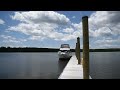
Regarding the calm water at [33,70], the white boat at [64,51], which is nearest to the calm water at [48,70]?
the calm water at [33,70]

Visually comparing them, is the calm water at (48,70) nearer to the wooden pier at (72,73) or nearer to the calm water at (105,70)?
the calm water at (105,70)

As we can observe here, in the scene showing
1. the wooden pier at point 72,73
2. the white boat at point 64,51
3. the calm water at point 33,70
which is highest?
the white boat at point 64,51

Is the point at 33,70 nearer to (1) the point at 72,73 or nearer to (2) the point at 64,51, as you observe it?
(2) the point at 64,51

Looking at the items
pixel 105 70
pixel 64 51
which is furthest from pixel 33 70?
pixel 64 51

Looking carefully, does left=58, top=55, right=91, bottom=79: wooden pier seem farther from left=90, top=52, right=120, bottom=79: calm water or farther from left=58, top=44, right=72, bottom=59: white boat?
left=58, top=44, right=72, bottom=59: white boat

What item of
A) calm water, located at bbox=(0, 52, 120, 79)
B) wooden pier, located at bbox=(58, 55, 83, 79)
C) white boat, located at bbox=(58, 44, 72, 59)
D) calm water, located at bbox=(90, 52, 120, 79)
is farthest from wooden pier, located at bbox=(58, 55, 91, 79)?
white boat, located at bbox=(58, 44, 72, 59)
